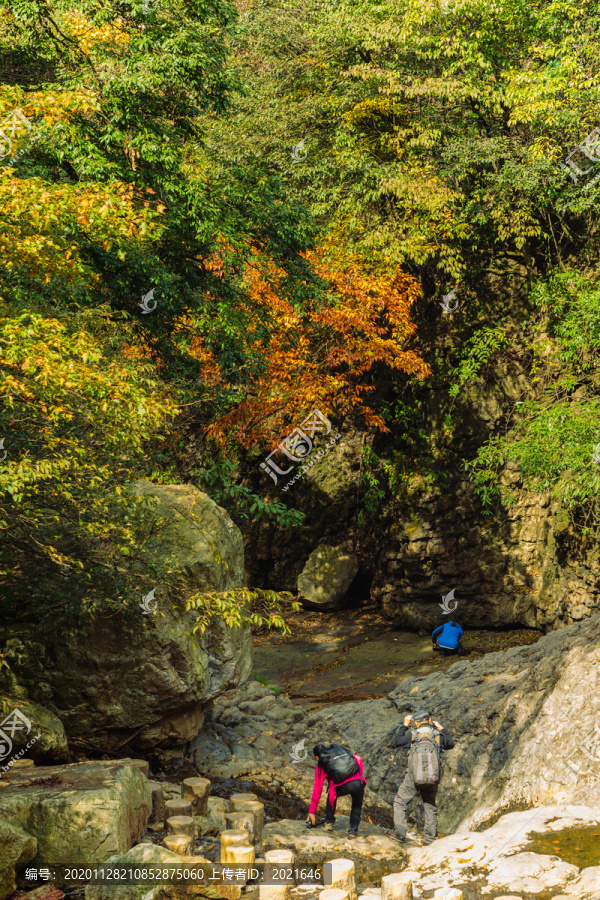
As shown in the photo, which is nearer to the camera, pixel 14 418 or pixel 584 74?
pixel 14 418

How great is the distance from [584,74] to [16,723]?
15.6m

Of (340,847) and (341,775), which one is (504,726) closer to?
(341,775)

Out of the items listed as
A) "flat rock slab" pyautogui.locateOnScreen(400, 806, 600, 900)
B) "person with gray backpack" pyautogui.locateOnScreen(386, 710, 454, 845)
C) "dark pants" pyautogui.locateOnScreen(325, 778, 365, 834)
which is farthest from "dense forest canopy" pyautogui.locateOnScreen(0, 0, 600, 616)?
"flat rock slab" pyautogui.locateOnScreen(400, 806, 600, 900)

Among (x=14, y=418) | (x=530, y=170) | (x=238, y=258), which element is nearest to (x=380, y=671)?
(x=238, y=258)

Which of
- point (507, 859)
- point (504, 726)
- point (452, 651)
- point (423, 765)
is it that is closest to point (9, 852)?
point (507, 859)

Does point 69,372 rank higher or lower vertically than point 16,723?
higher

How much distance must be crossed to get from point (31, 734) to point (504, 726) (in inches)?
269

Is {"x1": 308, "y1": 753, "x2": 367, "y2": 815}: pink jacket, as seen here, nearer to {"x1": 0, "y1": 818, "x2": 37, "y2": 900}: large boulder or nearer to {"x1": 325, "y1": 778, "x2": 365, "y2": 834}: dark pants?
{"x1": 325, "y1": 778, "x2": 365, "y2": 834}: dark pants

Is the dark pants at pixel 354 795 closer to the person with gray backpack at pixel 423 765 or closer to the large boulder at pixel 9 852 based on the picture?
the person with gray backpack at pixel 423 765

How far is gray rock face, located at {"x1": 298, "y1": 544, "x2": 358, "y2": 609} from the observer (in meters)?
23.4

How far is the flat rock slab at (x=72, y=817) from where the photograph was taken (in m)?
6.04

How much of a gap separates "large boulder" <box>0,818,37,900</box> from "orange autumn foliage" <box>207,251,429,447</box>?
11356 mm

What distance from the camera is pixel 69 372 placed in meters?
6.22

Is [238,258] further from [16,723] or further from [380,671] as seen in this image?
[380,671]
